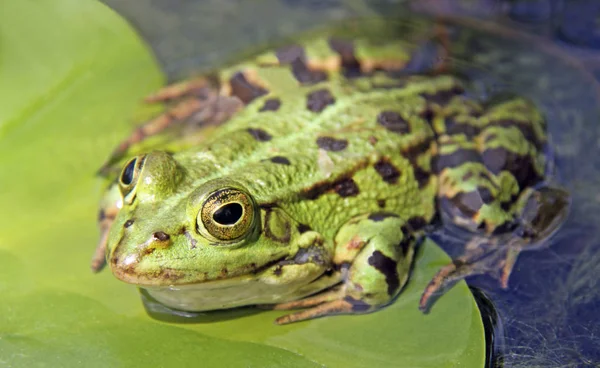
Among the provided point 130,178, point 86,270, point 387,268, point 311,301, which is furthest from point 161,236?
point 387,268

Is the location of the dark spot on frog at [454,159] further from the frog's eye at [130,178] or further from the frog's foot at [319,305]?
the frog's eye at [130,178]

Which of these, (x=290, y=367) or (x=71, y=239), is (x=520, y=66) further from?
(x=71, y=239)

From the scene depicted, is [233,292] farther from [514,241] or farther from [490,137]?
[490,137]

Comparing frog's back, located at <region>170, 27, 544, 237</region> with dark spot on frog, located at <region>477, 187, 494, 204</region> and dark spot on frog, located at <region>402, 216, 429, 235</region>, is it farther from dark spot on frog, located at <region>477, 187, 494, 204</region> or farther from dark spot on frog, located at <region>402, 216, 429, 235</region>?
dark spot on frog, located at <region>477, 187, 494, 204</region>

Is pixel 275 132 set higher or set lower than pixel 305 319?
higher

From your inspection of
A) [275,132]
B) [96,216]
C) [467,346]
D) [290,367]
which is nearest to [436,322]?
[467,346]

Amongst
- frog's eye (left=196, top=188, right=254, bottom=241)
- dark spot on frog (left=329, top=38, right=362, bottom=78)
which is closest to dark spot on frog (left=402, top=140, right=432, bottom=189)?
dark spot on frog (left=329, top=38, right=362, bottom=78)

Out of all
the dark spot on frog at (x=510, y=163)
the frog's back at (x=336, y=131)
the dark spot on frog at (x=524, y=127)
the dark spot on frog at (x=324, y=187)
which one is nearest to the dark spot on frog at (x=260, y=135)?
the frog's back at (x=336, y=131)
